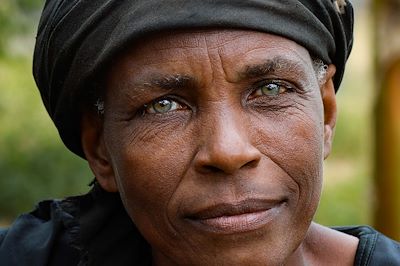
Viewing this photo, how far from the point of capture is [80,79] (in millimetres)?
3082

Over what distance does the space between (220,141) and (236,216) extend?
0.82 ft

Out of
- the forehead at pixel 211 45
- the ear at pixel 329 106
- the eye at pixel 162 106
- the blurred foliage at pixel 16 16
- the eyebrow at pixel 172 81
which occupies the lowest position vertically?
the ear at pixel 329 106

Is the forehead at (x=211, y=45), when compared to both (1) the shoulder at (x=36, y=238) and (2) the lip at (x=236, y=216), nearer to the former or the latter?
(2) the lip at (x=236, y=216)

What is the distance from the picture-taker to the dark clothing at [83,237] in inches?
138

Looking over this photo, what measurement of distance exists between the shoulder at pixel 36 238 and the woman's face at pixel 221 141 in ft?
2.10

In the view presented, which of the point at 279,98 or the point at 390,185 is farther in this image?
the point at 390,185

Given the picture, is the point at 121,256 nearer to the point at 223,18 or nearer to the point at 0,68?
the point at 223,18

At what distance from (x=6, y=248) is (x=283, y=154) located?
1.23m

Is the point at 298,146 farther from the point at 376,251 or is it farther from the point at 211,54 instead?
the point at 376,251

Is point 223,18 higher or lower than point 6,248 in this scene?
higher

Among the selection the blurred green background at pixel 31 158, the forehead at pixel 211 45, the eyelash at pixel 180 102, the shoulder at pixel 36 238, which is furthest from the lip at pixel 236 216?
the blurred green background at pixel 31 158

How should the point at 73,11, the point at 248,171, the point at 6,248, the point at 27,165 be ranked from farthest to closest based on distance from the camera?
the point at 27,165, the point at 6,248, the point at 73,11, the point at 248,171

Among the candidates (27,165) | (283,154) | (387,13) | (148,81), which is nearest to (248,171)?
(283,154)

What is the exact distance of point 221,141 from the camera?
2770 mm
